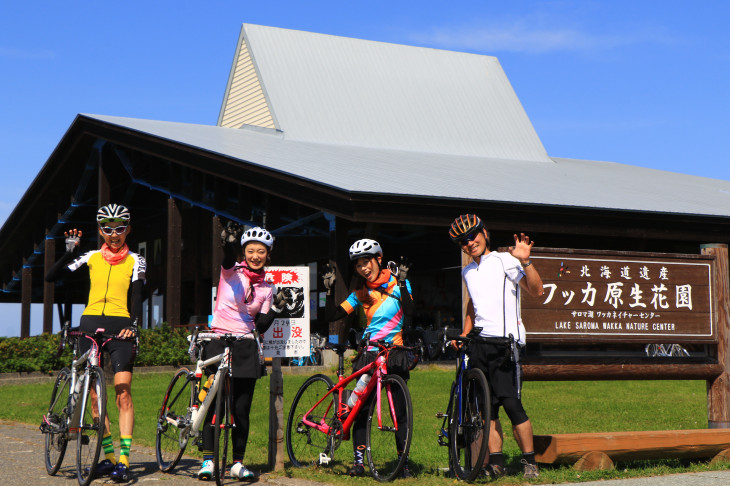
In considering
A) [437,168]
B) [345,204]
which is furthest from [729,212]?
[345,204]

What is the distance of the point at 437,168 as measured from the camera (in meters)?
23.3

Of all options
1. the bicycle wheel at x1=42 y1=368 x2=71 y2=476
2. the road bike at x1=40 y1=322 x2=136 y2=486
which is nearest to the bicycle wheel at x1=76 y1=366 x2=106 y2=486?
the road bike at x1=40 y1=322 x2=136 y2=486

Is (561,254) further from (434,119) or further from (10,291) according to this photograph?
(10,291)

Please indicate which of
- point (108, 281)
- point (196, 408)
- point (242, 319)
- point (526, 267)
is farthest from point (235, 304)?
point (526, 267)

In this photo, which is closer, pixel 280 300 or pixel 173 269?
pixel 280 300

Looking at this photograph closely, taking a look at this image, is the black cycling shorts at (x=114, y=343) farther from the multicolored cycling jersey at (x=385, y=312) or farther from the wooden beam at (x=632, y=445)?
the wooden beam at (x=632, y=445)

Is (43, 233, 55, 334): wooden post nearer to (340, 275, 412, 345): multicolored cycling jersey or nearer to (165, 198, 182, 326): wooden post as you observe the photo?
(165, 198, 182, 326): wooden post

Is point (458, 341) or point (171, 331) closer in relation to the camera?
point (458, 341)

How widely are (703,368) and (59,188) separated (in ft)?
85.9

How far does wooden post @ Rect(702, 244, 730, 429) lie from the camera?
9465 millimetres

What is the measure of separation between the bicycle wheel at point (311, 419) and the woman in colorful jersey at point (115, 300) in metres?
1.52

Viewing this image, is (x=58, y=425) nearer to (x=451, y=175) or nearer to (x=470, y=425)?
(x=470, y=425)

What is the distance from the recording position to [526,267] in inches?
304

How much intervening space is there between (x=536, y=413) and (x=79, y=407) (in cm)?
710
